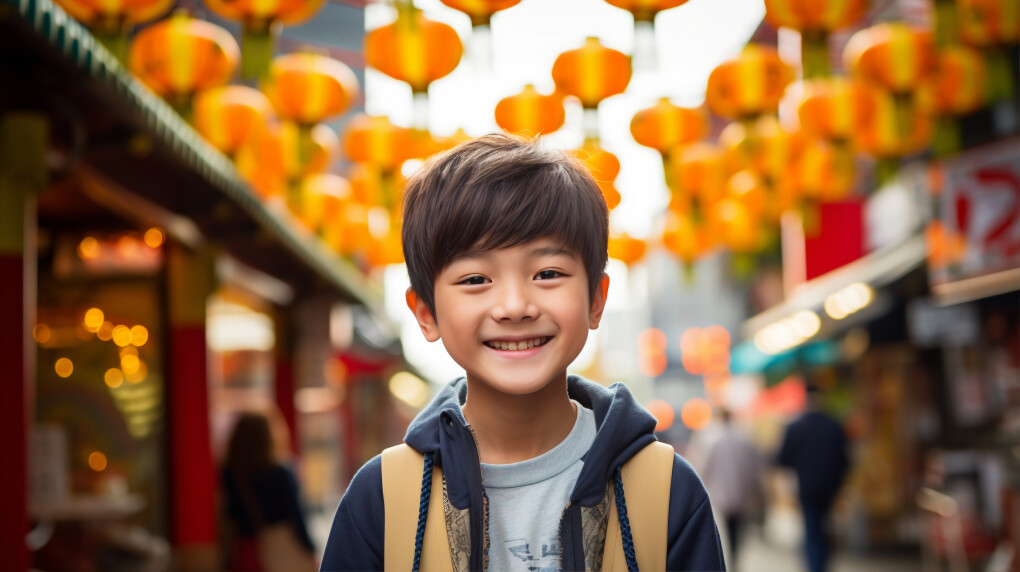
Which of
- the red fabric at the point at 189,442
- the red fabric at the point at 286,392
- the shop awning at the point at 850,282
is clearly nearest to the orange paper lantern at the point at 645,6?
the red fabric at the point at 189,442

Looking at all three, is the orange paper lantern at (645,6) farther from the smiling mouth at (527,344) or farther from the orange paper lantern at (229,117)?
the smiling mouth at (527,344)

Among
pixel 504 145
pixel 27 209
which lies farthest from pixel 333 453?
pixel 504 145

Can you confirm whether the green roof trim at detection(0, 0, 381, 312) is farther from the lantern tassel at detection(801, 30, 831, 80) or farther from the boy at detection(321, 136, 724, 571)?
the lantern tassel at detection(801, 30, 831, 80)

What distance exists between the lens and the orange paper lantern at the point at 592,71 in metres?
5.97

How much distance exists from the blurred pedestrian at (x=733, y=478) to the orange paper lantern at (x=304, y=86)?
5814 millimetres

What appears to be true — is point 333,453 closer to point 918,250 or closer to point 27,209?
point 918,250

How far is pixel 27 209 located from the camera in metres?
5.86

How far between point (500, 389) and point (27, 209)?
199 inches

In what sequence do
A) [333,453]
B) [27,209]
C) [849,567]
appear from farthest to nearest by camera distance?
[333,453]
[849,567]
[27,209]

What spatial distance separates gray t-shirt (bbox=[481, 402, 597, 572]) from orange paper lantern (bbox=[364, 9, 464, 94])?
403cm

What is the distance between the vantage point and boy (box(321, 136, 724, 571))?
1724mm

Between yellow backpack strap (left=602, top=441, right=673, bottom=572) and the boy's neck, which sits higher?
the boy's neck

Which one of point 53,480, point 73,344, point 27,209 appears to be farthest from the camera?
point 73,344

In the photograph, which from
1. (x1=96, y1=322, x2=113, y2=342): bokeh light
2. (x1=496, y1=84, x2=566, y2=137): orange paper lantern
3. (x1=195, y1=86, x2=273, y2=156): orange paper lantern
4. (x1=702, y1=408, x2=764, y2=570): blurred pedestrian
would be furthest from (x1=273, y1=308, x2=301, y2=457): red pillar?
(x1=496, y1=84, x2=566, y2=137): orange paper lantern
